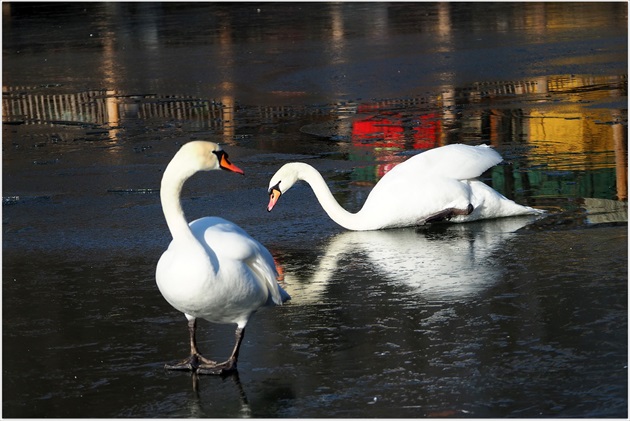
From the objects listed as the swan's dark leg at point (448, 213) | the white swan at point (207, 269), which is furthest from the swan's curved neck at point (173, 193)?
the swan's dark leg at point (448, 213)

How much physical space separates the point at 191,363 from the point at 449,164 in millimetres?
3987

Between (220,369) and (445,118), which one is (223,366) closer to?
(220,369)

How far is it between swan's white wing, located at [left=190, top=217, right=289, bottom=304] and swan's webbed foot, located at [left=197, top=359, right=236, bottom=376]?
484 millimetres

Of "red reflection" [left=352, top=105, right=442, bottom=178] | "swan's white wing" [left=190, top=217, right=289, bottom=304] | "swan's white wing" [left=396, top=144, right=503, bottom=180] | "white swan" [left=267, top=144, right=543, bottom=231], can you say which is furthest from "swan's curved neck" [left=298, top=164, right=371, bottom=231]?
"swan's white wing" [left=190, top=217, right=289, bottom=304]

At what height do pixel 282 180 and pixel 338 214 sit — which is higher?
pixel 282 180

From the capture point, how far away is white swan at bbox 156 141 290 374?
6.16m

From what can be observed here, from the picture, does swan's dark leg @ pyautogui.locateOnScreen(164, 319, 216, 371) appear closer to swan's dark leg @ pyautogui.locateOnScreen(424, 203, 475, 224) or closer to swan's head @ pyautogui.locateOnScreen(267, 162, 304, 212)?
swan's head @ pyautogui.locateOnScreen(267, 162, 304, 212)

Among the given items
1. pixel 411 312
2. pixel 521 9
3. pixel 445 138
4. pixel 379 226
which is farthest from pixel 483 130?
pixel 521 9

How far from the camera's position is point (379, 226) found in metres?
9.62

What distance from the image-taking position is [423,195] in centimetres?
959

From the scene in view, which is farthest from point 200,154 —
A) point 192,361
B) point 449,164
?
point 449,164

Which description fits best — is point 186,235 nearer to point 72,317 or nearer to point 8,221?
point 72,317

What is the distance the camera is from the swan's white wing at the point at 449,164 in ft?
32.1

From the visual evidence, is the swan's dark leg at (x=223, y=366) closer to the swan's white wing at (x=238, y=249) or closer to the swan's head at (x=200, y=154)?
the swan's white wing at (x=238, y=249)
